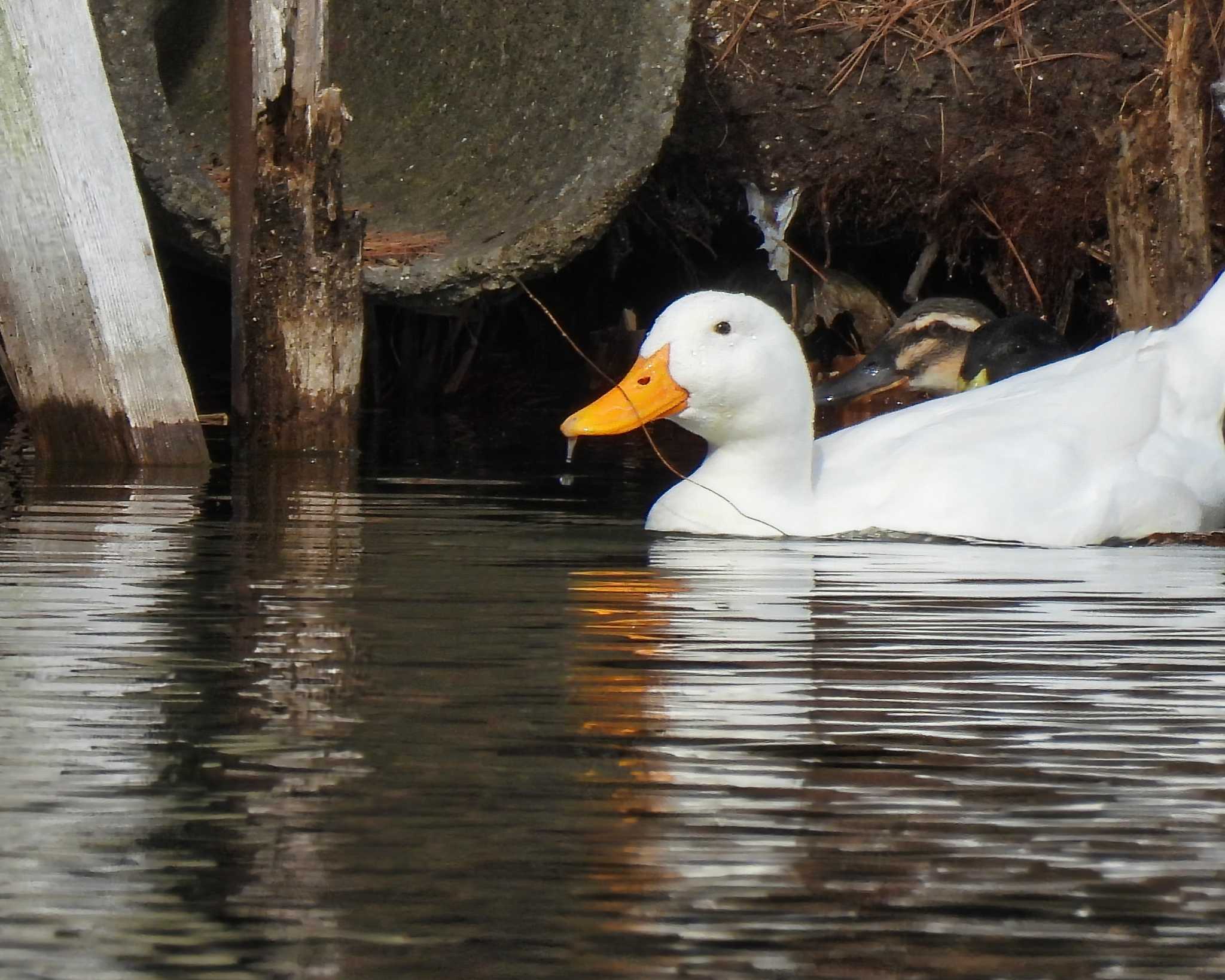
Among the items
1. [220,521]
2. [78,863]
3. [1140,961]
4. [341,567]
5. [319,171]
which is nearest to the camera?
[1140,961]

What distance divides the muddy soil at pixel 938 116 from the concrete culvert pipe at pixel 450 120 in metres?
0.68

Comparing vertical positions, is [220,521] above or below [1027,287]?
below

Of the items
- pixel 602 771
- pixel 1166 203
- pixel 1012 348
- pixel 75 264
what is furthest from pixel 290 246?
pixel 602 771

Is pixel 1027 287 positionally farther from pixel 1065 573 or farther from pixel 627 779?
pixel 627 779

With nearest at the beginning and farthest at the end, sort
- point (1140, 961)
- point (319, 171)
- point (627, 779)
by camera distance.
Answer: point (1140, 961)
point (627, 779)
point (319, 171)

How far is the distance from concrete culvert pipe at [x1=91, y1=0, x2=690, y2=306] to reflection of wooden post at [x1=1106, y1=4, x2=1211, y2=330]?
1.70m

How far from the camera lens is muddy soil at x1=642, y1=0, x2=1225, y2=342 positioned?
8.75m

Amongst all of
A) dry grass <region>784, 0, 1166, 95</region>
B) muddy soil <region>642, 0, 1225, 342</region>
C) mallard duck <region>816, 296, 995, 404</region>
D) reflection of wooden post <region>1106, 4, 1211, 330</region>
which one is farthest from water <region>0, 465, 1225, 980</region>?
dry grass <region>784, 0, 1166, 95</region>

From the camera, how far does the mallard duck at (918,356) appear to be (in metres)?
8.48

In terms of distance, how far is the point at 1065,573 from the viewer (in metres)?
4.40

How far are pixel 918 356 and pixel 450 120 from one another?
7.68 feet

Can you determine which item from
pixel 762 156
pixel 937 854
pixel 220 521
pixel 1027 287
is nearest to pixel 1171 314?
pixel 1027 287

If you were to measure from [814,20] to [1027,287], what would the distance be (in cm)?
145

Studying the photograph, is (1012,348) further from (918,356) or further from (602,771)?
(602,771)
